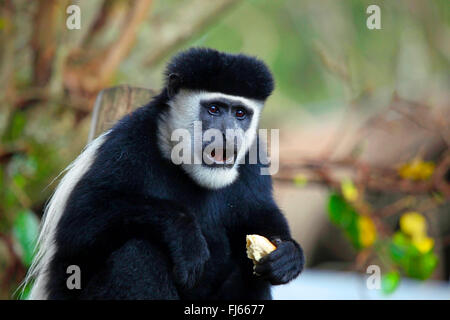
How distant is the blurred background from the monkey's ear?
880mm

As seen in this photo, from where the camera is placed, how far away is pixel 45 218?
10.8 feet

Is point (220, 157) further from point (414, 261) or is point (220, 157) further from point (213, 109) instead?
point (414, 261)

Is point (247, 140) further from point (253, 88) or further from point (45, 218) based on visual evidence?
point (45, 218)

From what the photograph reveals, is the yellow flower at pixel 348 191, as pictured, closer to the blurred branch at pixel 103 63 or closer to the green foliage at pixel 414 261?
the green foliage at pixel 414 261

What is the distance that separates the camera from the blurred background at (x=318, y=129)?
184 inches

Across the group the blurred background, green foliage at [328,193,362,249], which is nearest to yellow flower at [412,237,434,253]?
the blurred background

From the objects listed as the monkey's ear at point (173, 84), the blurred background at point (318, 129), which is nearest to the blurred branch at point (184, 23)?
the blurred background at point (318, 129)

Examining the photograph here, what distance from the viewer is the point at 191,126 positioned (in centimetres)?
285

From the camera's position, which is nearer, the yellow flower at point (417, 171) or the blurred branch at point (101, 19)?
the yellow flower at point (417, 171)

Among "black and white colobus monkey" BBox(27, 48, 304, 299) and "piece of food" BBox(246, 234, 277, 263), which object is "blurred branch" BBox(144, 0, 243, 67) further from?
"piece of food" BBox(246, 234, 277, 263)

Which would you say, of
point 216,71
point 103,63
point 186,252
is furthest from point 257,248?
point 103,63

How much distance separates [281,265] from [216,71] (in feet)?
3.37

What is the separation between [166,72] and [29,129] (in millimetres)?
2387

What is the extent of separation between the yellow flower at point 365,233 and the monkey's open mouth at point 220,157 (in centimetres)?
227
